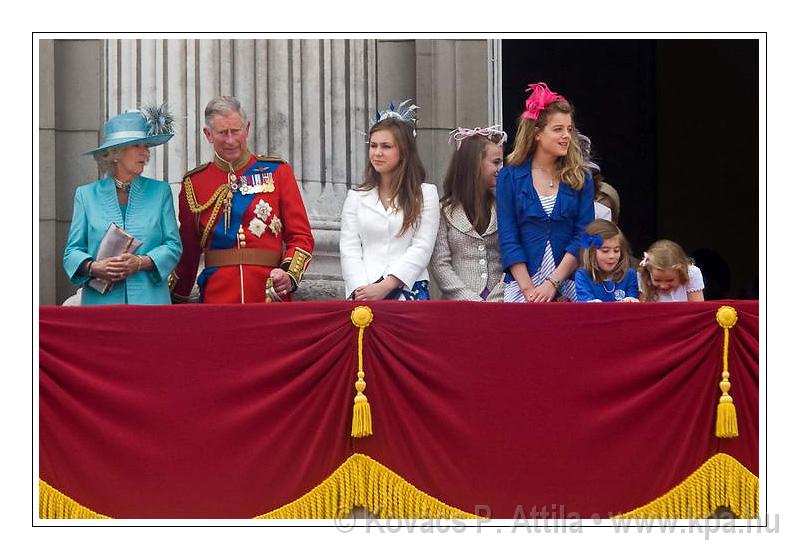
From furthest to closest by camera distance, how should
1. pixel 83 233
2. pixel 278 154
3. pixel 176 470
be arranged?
pixel 278 154 < pixel 83 233 < pixel 176 470

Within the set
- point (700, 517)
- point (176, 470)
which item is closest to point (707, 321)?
point (700, 517)

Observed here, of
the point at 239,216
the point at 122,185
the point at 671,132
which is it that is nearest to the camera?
the point at 122,185

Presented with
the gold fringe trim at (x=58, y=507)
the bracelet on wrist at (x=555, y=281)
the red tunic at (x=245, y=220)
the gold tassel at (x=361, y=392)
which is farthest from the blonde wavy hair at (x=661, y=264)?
the gold fringe trim at (x=58, y=507)

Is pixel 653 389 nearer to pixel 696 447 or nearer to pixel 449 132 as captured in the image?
pixel 696 447

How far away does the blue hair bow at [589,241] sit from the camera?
8.98 meters

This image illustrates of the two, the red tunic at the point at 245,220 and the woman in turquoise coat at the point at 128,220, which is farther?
the red tunic at the point at 245,220

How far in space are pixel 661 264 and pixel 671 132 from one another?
9.13ft

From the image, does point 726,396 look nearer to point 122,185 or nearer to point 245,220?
point 245,220

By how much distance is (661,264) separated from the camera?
9.05m

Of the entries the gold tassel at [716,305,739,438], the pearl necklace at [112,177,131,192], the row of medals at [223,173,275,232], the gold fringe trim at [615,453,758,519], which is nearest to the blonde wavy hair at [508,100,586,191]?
the gold tassel at [716,305,739,438]

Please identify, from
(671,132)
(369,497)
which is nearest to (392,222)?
(369,497)

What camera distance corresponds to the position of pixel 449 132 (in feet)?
35.5

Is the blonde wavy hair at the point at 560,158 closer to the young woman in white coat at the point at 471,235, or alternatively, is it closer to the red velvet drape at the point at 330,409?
the young woman in white coat at the point at 471,235

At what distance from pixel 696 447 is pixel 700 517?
34 centimetres
